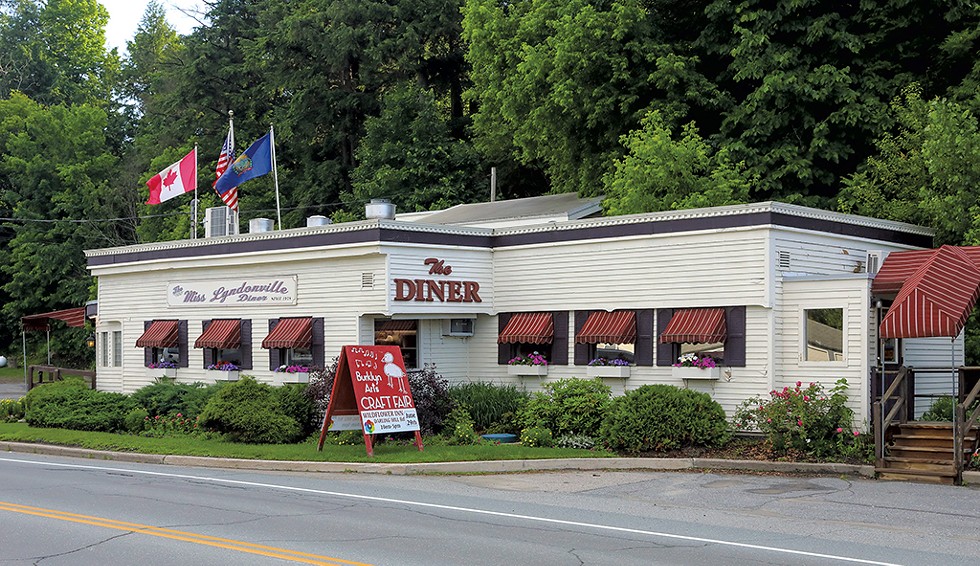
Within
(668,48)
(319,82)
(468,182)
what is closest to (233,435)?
(668,48)

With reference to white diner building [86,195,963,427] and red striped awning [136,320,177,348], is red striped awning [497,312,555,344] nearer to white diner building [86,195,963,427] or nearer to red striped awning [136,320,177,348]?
white diner building [86,195,963,427]

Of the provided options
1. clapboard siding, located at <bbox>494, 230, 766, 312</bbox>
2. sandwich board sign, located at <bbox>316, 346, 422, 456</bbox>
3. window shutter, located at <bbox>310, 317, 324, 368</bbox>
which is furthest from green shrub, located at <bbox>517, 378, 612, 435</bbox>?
window shutter, located at <bbox>310, 317, 324, 368</bbox>

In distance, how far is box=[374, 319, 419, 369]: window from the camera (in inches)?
1004

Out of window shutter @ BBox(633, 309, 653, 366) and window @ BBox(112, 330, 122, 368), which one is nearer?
window shutter @ BBox(633, 309, 653, 366)

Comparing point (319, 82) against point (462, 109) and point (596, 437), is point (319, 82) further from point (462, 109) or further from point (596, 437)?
point (596, 437)

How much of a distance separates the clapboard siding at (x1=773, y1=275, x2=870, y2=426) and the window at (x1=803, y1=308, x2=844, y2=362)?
0.11 m

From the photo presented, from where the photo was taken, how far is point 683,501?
16.3 m

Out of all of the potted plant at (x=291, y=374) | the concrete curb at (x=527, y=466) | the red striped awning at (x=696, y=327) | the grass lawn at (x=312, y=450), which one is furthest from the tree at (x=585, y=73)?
the concrete curb at (x=527, y=466)

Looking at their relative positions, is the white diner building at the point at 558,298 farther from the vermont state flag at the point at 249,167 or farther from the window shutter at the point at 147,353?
the vermont state flag at the point at 249,167

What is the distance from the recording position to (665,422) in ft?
68.2

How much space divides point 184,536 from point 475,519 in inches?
140

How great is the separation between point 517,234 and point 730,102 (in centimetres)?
1103

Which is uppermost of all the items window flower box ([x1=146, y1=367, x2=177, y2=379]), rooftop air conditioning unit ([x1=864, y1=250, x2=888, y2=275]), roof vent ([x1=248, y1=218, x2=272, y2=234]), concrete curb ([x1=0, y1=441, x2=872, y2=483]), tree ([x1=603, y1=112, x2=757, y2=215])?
tree ([x1=603, y1=112, x2=757, y2=215])

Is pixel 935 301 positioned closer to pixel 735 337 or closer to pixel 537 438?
pixel 735 337
